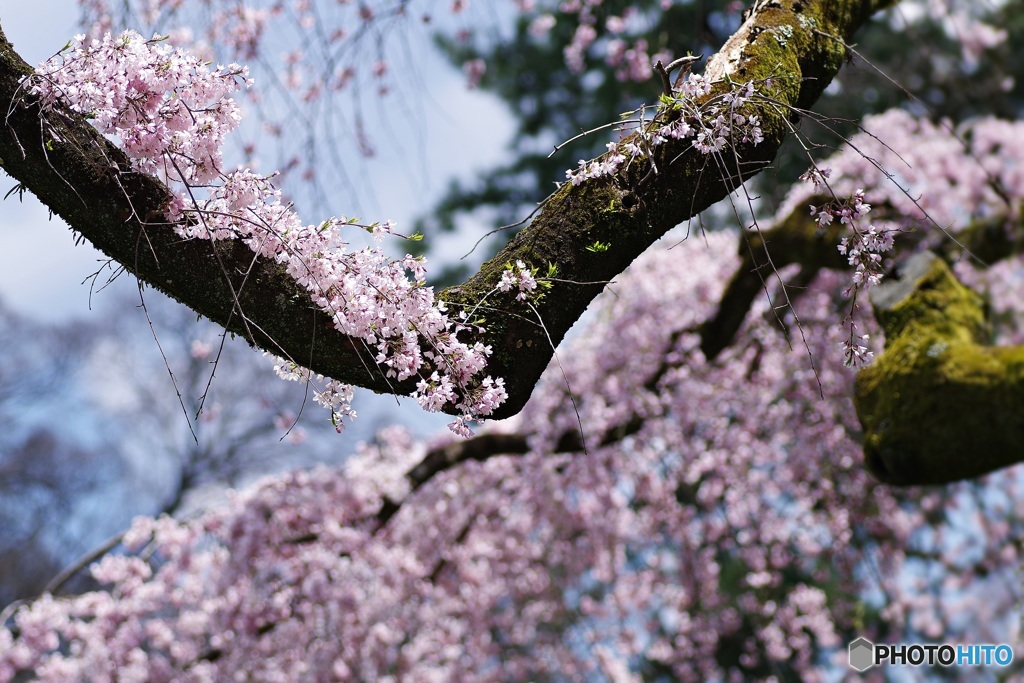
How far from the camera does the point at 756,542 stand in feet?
22.0

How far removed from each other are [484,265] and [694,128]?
56 centimetres

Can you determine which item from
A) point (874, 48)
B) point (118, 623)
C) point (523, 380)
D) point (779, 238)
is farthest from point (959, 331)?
point (874, 48)

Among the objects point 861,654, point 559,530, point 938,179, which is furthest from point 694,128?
point 861,654

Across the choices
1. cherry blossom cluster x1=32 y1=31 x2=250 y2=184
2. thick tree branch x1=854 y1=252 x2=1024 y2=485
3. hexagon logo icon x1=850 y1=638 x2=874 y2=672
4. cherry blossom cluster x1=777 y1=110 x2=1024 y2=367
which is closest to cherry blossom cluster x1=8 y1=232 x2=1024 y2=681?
hexagon logo icon x1=850 y1=638 x2=874 y2=672

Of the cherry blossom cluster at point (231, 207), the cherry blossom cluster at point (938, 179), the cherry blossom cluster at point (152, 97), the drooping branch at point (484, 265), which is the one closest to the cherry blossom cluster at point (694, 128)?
the drooping branch at point (484, 265)

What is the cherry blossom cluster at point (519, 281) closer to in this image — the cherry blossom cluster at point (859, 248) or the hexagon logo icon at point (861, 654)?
the cherry blossom cluster at point (859, 248)

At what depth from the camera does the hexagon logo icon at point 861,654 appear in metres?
6.13

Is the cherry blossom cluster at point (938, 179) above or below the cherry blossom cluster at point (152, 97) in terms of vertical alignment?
above

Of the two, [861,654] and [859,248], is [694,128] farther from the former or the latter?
[861,654]

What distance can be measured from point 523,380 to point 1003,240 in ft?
11.1

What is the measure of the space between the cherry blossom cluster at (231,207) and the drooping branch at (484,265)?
4 cm

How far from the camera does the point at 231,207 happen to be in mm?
1632

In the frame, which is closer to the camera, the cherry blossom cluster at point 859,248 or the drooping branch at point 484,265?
the drooping branch at point 484,265

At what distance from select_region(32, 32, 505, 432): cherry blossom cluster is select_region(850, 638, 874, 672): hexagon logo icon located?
18.3ft
